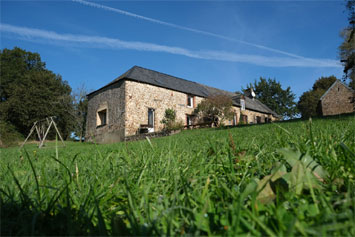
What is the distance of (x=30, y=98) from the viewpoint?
28766mm

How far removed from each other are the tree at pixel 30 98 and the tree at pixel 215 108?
706 inches

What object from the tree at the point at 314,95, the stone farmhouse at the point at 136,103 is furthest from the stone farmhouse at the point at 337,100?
the stone farmhouse at the point at 136,103

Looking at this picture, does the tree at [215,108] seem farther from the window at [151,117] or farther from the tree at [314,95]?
the tree at [314,95]

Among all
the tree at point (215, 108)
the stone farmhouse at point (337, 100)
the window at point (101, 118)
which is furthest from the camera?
the stone farmhouse at point (337, 100)

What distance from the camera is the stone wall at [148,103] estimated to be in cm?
1948

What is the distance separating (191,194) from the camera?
1007 millimetres

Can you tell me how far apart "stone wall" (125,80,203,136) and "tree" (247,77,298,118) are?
3413cm

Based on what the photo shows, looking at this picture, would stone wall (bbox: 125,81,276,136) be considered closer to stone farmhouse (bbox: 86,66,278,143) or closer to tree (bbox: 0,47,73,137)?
stone farmhouse (bbox: 86,66,278,143)

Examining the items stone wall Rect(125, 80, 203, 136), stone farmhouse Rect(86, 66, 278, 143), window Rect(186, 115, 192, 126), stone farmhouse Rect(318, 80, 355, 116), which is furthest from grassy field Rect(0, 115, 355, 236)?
stone farmhouse Rect(318, 80, 355, 116)

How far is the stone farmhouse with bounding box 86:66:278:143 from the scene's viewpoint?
1955cm

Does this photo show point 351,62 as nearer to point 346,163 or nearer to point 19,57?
point 346,163

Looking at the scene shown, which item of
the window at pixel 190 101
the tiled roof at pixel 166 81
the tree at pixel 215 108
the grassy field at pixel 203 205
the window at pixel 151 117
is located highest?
the tiled roof at pixel 166 81

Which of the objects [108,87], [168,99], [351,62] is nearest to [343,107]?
[351,62]

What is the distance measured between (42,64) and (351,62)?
4503cm
